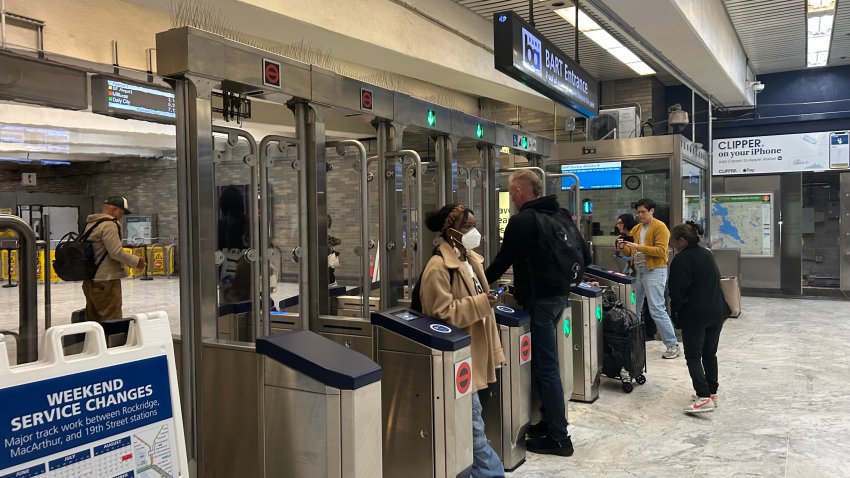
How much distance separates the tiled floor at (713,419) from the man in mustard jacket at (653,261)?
0.34 meters

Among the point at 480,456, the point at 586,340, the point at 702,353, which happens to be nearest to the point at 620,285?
the point at 586,340

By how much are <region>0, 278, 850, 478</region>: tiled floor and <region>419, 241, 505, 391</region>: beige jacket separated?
760 millimetres

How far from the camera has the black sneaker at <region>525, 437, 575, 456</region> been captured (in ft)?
12.3

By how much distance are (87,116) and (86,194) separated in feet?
1.73

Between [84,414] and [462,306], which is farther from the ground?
[462,306]

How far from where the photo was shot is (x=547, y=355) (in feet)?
12.0

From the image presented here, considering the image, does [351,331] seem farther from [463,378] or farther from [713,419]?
[713,419]

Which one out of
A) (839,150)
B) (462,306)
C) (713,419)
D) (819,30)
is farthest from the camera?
(839,150)

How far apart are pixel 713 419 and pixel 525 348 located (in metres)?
1.67

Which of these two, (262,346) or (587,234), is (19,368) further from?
(587,234)

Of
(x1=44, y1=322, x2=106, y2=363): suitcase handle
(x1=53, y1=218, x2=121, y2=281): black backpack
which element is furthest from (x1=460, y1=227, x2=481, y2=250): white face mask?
(x1=44, y1=322, x2=106, y2=363): suitcase handle

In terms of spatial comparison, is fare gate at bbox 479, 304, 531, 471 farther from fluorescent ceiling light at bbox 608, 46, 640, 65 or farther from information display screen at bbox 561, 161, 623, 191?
fluorescent ceiling light at bbox 608, 46, 640, 65

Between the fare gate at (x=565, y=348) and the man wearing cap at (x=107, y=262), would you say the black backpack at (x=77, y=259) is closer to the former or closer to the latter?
the man wearing cap at (x=107, y=262)

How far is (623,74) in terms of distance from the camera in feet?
34.2
